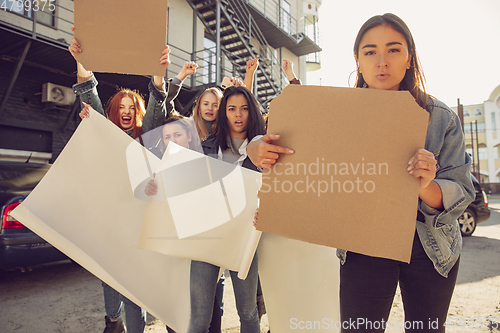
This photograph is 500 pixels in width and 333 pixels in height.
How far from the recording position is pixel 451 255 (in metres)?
1.14

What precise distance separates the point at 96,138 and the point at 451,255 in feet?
5.79

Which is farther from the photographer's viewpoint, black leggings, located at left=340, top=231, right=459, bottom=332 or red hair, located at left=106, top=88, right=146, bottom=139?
red hair, located at left=106, top=88, right=146, bottom=139

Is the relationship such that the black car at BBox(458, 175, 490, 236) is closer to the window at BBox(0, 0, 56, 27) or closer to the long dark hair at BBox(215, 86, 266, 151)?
the long dark hair at BBox(215, 86, 266, 151)

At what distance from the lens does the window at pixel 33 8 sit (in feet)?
21.5

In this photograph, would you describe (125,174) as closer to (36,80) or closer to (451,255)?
(451,255)

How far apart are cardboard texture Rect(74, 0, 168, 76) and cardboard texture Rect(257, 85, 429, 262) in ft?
2.94

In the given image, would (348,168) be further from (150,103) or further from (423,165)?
(150,103)

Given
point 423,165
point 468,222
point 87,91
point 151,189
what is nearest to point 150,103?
point 87,91

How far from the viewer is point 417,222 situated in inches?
46.9

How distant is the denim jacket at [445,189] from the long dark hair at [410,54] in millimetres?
80

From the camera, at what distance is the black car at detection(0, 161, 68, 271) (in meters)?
3.21

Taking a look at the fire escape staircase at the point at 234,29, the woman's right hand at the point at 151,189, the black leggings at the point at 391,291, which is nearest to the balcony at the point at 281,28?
the fire escape staircase at the point at 234,29

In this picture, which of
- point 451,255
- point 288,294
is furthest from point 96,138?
point 451,255

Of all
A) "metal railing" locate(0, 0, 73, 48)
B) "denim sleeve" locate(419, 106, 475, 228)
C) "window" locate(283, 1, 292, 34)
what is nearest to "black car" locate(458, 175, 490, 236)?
"denim sleeve" locate(419, 106, 475, 228)
